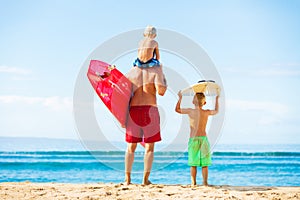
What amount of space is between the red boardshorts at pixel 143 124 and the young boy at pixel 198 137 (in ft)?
1.45

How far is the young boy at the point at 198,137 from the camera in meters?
6.06

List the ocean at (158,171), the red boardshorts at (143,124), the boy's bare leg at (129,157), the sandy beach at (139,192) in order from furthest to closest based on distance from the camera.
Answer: the ocean at (158,171) < the boy's bare leg at (129,157) < the red boardshorts at (143,124) < the sandy beach at (139,192)

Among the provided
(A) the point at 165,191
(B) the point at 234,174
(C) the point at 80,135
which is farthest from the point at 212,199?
(B) the point at 234,174

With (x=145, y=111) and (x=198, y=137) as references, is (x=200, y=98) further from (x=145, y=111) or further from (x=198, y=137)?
(x=145, y=111)

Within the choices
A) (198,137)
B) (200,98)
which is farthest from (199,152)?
(200,98)

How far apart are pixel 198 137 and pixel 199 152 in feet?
0.71

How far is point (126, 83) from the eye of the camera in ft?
19.6

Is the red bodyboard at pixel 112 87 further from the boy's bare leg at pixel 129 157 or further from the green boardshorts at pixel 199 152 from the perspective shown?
the green boardshorts at pixel 199 152

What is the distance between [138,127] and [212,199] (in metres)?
1.45

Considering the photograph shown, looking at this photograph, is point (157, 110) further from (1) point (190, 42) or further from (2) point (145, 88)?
Answer: (1) point (190, 42)

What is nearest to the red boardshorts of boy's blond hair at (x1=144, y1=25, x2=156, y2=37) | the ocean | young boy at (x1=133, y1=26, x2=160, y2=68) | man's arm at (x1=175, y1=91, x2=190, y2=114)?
man's arm at (x1=175, y1=91, x2=190, y2=114)

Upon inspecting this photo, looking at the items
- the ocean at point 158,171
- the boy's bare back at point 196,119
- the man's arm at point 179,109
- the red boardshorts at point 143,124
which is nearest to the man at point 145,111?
the red boardshorts at point 143,124

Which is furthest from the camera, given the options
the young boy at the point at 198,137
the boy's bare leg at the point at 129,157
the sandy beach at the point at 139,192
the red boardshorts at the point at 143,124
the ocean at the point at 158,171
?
the ocean at the point at 158,171

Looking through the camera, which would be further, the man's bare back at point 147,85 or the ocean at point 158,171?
the ocean at point 158,171
